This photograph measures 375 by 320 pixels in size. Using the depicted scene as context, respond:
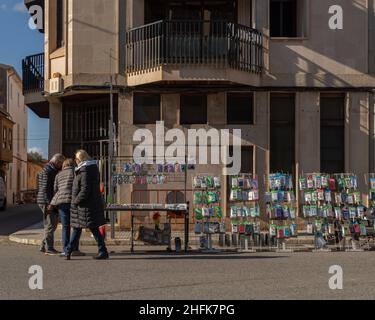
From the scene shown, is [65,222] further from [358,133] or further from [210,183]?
[358,133]

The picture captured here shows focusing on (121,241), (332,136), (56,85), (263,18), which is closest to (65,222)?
(121,241)

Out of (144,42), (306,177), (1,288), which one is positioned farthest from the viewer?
(144,42)

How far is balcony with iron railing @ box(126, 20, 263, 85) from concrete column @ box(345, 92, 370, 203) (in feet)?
9.04

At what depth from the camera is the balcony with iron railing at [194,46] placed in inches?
695

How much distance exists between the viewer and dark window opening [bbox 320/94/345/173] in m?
18.4

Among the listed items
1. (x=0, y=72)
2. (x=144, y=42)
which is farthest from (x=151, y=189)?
(x=0, y=72)

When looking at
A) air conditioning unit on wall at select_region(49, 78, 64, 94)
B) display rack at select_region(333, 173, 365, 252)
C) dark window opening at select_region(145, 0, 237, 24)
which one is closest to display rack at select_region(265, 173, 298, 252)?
display rack at select_region(333, 173, 365, 252)

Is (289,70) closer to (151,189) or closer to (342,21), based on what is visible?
(342,21)

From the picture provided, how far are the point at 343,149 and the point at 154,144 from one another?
200 inches

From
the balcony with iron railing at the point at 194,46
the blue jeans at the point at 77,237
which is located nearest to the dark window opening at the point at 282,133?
the balcony with iron railing at the point at 194,46

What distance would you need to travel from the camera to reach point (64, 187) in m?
12.2

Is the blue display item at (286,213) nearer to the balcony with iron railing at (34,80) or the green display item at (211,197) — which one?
the green display item at (211,197)

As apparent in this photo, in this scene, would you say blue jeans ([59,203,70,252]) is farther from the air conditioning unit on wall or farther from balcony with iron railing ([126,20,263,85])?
the air conditioning unit on wall
